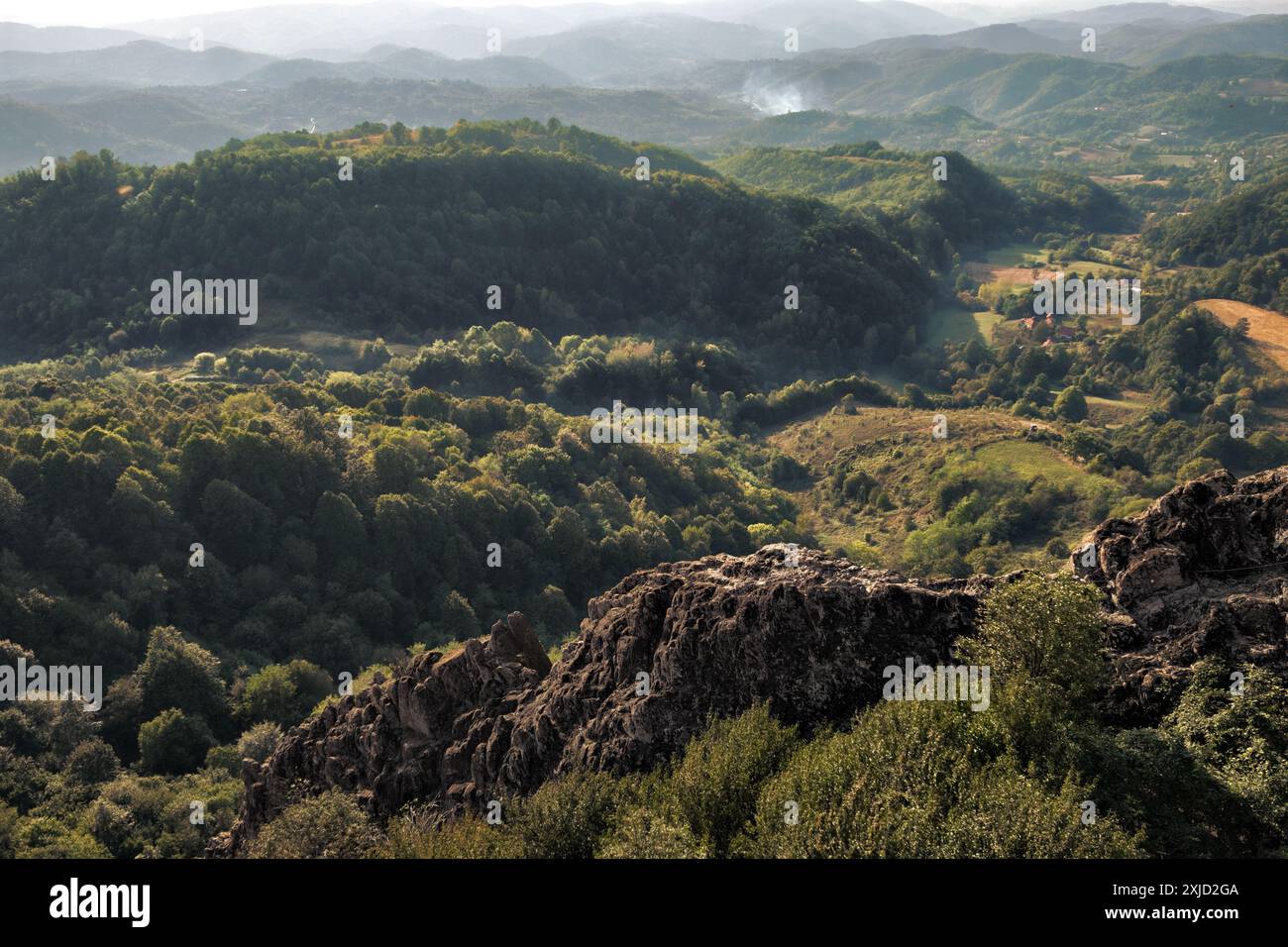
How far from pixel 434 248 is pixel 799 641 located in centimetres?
14281

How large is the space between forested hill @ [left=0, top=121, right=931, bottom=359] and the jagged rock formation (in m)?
113

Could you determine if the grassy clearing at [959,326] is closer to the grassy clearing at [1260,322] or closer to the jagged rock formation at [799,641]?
the grassy clearing at [1260,322]

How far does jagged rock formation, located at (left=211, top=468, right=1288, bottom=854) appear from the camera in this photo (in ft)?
72.2

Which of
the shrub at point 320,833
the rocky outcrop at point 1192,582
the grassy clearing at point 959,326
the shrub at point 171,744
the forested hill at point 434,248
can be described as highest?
the forested hill at point 434,248

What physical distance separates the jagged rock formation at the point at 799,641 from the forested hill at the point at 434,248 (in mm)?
112832

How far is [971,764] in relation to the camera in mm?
19219

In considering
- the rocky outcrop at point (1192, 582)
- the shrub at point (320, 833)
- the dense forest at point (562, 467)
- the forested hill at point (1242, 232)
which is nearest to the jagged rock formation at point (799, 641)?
the rocky outcrop at point (1192, 582)

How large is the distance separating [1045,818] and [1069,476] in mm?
83015

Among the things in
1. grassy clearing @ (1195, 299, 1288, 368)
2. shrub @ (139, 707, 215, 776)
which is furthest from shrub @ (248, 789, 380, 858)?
grassy clearing @ (1195, 299, 1288, 368)

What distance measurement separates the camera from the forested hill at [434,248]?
5315 inches

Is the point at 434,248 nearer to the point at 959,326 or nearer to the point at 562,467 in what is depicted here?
the point at 562,467

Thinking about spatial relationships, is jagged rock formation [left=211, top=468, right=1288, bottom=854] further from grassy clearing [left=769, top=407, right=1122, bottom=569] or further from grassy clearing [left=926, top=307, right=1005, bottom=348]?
grassy clearing [left=926, top=307, right=1005, bottom=348]

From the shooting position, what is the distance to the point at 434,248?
156500 mm

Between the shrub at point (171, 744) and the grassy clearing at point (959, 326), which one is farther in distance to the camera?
the grassy clearing at point (959, 326)
